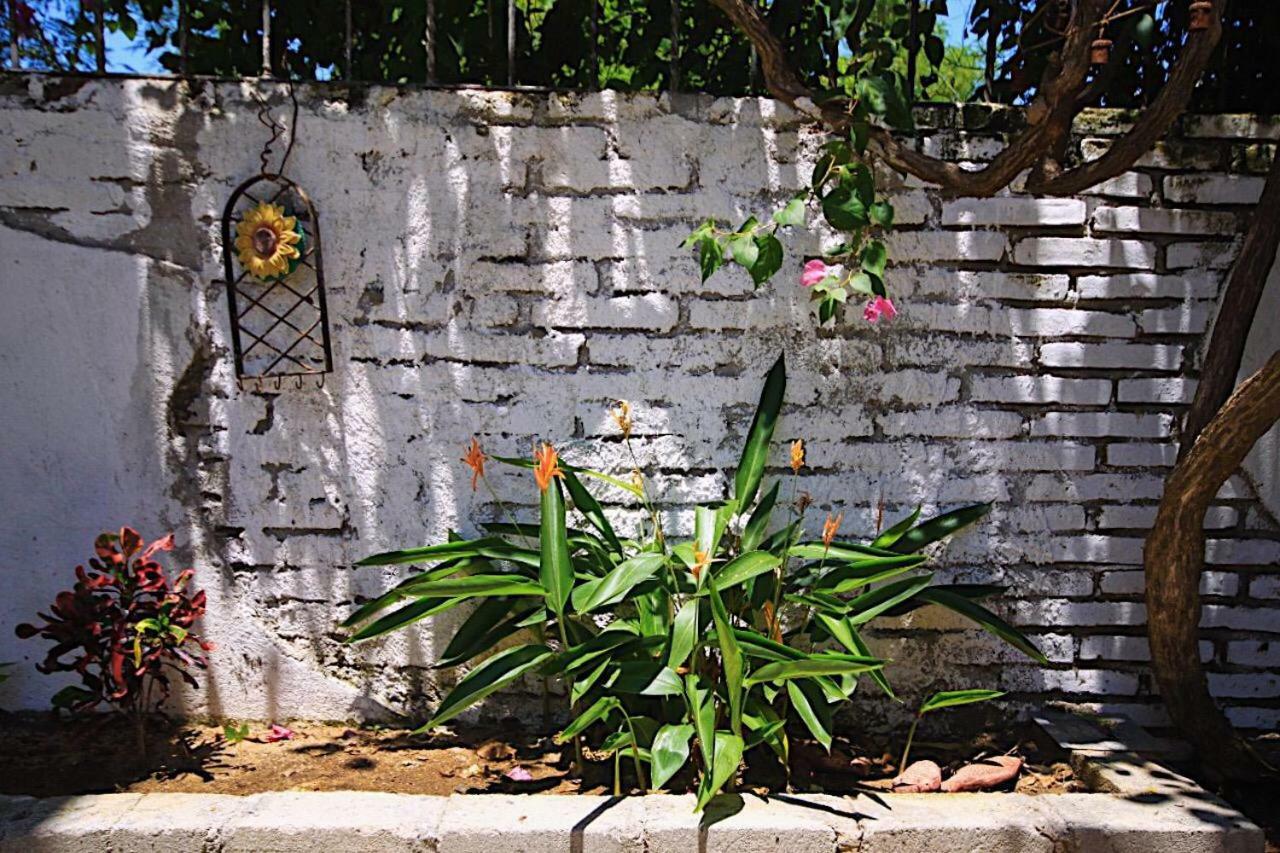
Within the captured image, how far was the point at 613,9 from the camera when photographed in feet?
12.6

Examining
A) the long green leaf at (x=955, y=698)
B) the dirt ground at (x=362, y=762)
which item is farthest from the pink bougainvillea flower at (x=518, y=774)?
the long green leaf at (x=955, y=698)

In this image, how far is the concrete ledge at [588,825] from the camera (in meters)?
2.34

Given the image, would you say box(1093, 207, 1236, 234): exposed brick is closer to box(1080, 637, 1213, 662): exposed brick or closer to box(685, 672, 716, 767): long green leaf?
box(1080, 637, 1213, 662): exposed brick

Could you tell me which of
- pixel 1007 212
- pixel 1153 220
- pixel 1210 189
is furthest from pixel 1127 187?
pixel 1007 212

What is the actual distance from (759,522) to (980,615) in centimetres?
59

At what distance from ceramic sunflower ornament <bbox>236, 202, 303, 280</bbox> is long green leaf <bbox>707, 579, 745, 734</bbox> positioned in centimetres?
137

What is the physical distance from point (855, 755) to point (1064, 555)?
0.80 meters

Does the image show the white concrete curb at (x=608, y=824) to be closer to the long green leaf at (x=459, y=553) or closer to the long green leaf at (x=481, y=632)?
the long green leaf at (x=481, y=632)

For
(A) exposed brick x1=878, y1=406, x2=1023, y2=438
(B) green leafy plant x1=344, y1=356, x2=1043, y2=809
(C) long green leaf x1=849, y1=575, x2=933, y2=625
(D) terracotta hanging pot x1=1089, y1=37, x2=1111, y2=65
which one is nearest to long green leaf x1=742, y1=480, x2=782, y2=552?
Answer: (B) green leafy plant x1=344, y1=356, x2=1043, y2=809

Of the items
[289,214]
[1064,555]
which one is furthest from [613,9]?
[1064,555]

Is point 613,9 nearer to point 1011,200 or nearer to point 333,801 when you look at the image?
point 1011,200

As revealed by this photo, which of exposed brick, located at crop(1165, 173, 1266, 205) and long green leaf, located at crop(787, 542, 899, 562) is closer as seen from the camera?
long green leaf, located at crop(787, 542, 899, 562)

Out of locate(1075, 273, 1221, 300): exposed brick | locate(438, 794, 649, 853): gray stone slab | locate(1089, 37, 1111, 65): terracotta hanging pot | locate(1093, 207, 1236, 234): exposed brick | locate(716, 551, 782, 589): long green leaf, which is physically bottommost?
locate(438, 794, 649, 853): gray stone slab

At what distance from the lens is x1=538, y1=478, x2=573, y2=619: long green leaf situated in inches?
104
